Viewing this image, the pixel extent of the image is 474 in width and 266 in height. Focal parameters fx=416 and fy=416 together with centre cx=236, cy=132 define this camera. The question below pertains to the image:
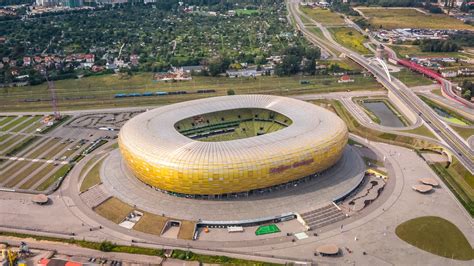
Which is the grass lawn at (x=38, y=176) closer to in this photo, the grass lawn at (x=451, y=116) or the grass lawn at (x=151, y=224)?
the grass lawn at (x=151, y=224)

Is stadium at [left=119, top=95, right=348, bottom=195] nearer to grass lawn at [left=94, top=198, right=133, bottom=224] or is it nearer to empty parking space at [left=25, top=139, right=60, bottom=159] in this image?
grass lawn at [left=94, top=198, right=133, bottom=224]

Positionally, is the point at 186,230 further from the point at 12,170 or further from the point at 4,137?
the point at 4,137

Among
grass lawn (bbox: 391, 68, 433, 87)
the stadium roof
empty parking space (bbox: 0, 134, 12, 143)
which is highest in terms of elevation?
the stadium roof

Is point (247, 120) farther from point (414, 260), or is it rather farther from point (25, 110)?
point (25, 110)

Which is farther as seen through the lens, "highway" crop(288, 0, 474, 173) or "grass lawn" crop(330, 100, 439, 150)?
"grass lawn" crop(330, 100, 439, 150)

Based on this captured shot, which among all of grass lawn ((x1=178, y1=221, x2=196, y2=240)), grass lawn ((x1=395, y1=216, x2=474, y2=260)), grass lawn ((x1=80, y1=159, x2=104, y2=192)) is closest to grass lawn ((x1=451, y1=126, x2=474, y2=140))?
grass lawn ((x1=395, y1=216, x2=474, y2=260))

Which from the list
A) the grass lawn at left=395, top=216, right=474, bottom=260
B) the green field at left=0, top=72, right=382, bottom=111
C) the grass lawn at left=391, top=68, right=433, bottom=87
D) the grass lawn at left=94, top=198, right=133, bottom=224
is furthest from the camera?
the grass lawn at left=391, top=68, right=433, bottom=87

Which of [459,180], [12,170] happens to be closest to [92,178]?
[12,170]
